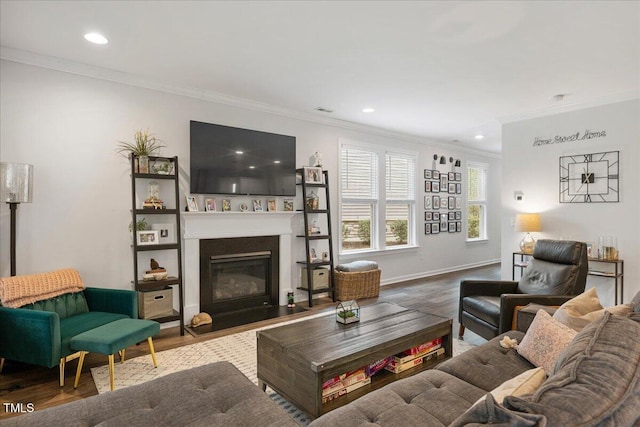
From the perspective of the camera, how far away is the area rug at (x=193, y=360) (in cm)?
272

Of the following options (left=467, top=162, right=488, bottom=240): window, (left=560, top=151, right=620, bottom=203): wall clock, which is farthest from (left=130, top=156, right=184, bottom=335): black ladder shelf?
(left=467, top=162, right=488, bottom=240): window

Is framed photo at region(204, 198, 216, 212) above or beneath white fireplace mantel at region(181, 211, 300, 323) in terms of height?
above

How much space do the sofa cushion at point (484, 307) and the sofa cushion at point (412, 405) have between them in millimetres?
1472

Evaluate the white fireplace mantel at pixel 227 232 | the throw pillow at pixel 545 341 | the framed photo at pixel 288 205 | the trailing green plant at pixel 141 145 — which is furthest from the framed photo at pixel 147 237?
the throw pillow at pixel 545 341

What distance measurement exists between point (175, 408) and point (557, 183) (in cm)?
534

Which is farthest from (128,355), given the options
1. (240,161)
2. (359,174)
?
(359,174)

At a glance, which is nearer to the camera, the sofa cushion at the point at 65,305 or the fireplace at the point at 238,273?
the sofa cushion at the point at 65,305

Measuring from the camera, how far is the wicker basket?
5141 mm

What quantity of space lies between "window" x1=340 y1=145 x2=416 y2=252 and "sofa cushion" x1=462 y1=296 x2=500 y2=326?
2571 mm

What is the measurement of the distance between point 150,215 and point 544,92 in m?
4.79

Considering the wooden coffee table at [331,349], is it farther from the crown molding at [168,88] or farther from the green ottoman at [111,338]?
the crown molding at [168,88]

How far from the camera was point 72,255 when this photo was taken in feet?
11.3

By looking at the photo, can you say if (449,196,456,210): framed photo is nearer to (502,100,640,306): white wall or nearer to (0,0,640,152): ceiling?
(502,100,640,306): white wall

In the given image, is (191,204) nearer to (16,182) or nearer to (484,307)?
(16,182)
